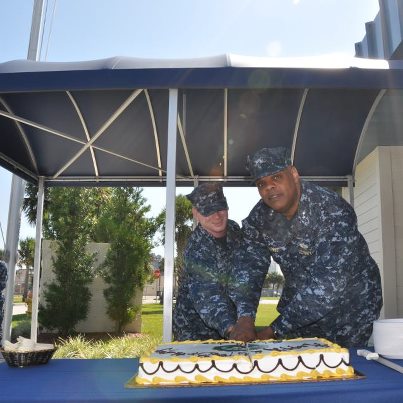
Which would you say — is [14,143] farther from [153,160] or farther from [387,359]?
[387,359]

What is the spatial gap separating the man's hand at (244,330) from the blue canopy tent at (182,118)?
2.38 ft

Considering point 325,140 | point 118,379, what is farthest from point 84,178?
point 118,379

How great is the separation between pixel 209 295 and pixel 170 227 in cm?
47

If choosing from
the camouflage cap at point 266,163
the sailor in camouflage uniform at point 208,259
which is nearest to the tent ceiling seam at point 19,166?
the sailor in camouflage uniform at point 208,259

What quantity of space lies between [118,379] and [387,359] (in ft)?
2.89

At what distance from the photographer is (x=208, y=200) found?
2.61 metres

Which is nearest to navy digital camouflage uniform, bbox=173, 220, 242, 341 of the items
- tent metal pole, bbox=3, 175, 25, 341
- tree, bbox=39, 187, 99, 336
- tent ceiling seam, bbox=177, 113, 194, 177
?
tent ceiling seam, bbox=177, 113, 194, 177

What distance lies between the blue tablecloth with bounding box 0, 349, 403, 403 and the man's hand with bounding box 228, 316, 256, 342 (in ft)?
1.68

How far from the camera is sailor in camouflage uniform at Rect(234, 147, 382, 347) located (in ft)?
6.69

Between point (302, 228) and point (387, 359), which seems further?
point (302, 228)

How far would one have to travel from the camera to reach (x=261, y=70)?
103 inches

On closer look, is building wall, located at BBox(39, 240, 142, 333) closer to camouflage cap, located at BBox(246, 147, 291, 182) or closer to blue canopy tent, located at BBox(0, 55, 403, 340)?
blue canopy tent, located at BBox(0, 55, 403, 340)

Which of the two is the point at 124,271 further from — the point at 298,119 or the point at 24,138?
the point at 298,119

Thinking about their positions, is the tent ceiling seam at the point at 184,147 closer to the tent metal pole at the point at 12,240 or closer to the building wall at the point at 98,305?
the tent metal pole at the point at 12,240
